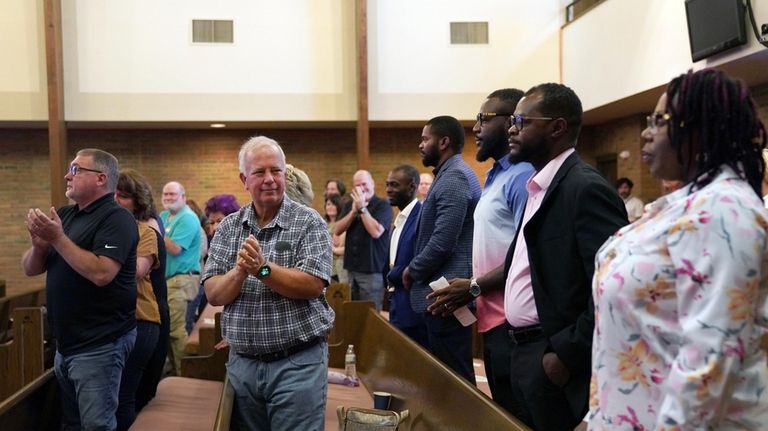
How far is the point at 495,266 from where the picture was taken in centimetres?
280

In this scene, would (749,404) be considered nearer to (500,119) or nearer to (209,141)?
(500,119)

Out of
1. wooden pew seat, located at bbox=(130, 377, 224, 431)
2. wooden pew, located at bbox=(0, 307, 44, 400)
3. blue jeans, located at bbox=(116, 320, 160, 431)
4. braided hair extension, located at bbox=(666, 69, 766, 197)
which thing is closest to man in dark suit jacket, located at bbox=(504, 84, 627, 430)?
braided hair extension, located at bbox=(666, 69, 766, 197)

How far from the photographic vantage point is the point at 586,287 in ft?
6.73

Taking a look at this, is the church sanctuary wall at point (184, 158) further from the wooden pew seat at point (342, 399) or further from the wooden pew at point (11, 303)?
the wooden pew seat at point (342, 399)

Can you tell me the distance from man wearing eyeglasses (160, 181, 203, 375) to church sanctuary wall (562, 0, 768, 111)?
4.94 m

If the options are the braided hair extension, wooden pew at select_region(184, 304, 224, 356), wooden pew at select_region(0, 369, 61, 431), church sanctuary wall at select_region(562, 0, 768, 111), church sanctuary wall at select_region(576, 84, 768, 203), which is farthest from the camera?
church sanctuary wall at select_region(576, 84, 768, 203)

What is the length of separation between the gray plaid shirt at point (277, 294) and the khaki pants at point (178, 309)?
3190mm

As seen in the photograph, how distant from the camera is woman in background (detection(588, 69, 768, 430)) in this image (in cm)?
128

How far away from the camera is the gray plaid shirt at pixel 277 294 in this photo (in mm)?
2418

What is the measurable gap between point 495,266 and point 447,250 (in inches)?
19.7

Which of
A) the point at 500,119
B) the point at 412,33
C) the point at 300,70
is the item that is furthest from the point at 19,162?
the point at 500,119

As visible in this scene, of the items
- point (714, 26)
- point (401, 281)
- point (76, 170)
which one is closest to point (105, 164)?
point (76, 170)

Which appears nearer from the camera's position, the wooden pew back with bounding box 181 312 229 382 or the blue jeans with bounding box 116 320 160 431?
the blue jeans with bounding box 116 320 160 431

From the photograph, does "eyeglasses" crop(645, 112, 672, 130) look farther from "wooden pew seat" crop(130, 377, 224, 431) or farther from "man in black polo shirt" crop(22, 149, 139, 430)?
"wooden pew seat" crop(130, 377, 224, 431)
